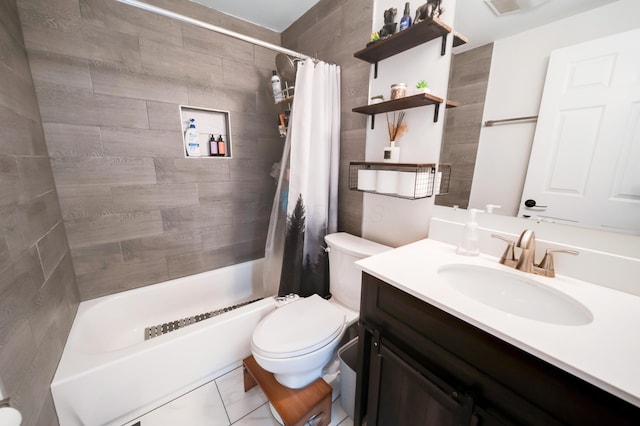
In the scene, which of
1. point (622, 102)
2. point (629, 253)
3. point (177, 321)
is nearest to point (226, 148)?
point (177, 321)

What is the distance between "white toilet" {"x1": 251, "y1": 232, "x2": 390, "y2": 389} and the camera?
1070 mm

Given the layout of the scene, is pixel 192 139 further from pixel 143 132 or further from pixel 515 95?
pixel 515 95

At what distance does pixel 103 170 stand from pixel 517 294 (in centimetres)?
224

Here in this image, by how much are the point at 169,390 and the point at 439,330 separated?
1441 millimetres

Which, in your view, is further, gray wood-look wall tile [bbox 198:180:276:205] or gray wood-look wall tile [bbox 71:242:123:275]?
gray wood-look wall tile [bbox 198:180:276:205]

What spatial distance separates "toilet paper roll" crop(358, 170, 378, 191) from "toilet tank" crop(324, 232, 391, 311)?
1.11 ft

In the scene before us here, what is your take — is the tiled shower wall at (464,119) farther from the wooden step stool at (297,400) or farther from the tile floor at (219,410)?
the tile floor at (219,410)

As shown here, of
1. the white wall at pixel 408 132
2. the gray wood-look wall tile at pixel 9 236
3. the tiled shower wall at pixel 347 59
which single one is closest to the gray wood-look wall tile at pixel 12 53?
the gray wood-look wall tile at pixel 9 236

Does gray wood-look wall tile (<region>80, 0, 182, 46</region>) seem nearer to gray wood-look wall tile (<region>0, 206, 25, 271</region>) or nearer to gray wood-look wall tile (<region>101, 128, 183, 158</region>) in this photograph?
gray wood-look wall tile (<region>101, 128, 183, 158</region>)

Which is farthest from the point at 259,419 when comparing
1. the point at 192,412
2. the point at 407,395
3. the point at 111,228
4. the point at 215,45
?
the point at 215,45

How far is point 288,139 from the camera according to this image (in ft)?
5.43

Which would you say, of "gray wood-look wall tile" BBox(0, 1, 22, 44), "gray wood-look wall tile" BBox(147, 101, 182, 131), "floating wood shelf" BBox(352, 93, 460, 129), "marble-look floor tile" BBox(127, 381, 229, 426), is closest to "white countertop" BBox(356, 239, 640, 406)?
"floating wood shelf" BBox(352, 93, 460, 129)

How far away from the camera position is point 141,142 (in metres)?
1.61

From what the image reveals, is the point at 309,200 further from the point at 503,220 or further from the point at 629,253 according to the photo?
the point at 629,253
